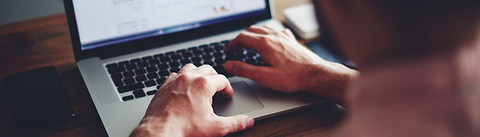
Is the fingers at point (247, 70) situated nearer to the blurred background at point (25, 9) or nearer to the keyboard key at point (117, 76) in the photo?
the keyboard key at point (117, 76)

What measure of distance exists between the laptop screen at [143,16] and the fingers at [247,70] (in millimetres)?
212

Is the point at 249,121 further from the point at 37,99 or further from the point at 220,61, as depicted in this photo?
the point at 37,99

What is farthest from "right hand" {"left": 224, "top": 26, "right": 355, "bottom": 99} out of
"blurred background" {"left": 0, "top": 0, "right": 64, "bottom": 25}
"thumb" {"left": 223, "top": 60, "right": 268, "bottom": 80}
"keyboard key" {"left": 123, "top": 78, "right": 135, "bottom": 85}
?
"blurred background" {"left": 0, "top": 0, "right": 64, "bottom": 25}

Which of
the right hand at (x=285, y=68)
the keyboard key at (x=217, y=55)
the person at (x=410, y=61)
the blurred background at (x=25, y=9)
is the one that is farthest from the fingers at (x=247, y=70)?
the blurred background at (x=25, y=9)

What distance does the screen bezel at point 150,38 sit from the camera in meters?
0.85

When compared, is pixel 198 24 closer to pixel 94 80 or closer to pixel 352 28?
pixel 94 80

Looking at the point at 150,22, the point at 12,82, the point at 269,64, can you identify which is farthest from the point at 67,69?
the point at 269,64

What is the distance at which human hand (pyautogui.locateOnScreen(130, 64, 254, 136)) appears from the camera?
24.3 inches

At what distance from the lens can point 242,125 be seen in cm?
67

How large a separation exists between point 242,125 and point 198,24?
1.31 feet

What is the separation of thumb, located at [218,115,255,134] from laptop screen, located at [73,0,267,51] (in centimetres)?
38

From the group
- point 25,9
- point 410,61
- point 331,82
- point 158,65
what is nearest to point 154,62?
point 158,65

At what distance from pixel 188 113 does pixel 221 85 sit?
10 cm

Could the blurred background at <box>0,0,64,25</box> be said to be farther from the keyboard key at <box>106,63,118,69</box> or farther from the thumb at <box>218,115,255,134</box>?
the thumb at <box>218,115,255,134</box>
